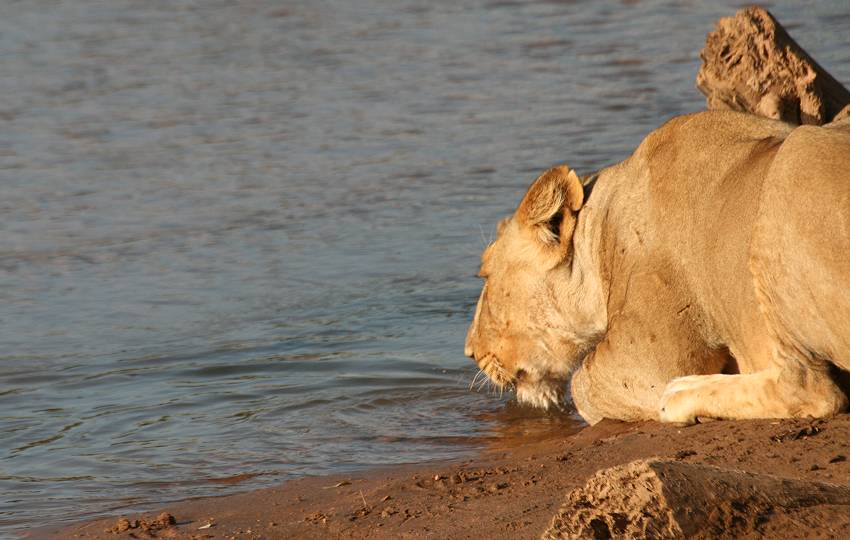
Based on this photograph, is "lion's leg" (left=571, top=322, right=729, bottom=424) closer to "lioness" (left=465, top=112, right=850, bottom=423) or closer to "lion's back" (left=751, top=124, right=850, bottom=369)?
"lioness" (left=465, top=112, right=850, bottom=423)

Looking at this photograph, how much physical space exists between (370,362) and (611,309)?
2.00m

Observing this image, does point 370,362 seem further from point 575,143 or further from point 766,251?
point 575,143

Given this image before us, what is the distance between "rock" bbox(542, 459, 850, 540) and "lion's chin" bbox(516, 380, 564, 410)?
2544mm

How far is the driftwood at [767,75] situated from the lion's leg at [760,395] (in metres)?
2.13

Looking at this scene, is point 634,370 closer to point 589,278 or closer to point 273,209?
point 589,278

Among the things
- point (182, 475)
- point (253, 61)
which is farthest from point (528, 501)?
point (253, 61)

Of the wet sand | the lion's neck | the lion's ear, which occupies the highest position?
the lion's ear

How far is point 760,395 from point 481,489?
36.3 inches

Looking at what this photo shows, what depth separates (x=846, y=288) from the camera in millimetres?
4473

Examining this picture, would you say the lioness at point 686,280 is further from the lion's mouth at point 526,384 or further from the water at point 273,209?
the water at point 273,209

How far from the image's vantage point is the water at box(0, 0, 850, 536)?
6.47 m

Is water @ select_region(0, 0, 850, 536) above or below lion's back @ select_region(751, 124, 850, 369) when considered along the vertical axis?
below

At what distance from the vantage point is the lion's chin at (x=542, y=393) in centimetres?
628

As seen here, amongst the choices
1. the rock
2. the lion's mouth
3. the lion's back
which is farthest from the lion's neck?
the rock
